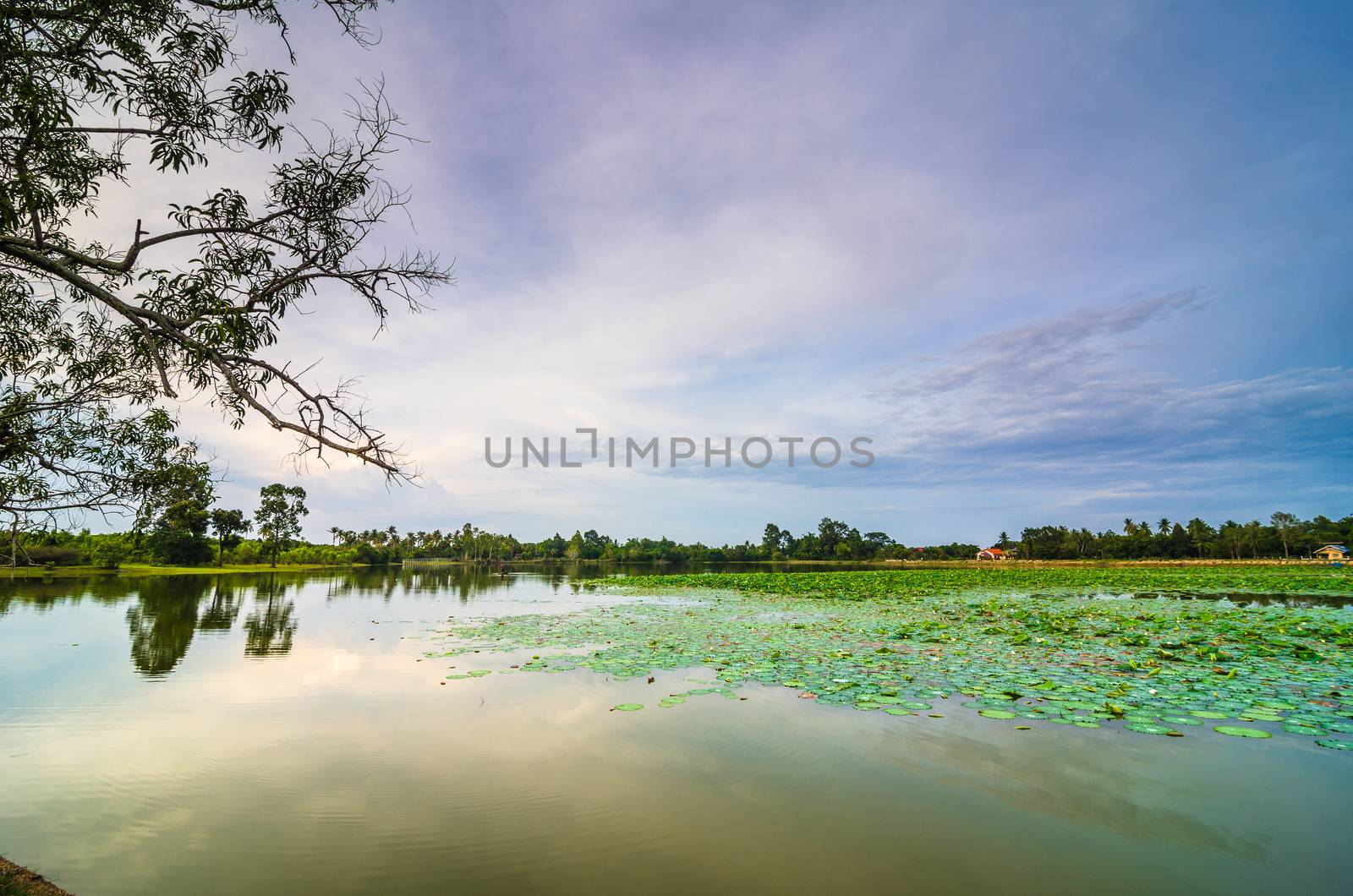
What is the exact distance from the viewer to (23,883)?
11.9 ft

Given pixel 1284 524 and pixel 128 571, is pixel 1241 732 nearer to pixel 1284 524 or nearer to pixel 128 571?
pixel 128 571

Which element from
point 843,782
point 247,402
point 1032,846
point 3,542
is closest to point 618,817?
point 843,782

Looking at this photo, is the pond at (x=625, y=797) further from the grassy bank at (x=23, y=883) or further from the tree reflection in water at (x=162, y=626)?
the tree reflection in water at (x=162, y=626)

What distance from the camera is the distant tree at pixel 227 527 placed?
57.0 meters

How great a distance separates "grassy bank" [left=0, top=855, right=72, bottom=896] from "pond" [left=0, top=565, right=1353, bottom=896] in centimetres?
16

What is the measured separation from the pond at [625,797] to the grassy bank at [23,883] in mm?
162

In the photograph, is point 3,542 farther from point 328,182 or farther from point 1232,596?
point 1232,596

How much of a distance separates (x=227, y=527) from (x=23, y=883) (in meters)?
70.0

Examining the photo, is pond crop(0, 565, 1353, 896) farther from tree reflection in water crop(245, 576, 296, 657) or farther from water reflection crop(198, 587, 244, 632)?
water reflection crop(198, 587, 244, 632)

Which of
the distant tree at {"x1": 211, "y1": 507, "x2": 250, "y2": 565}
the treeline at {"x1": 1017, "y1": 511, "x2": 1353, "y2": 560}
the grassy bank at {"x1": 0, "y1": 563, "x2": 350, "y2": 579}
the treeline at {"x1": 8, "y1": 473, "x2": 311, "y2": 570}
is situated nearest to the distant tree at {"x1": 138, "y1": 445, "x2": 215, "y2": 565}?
the treeline at {"x1": 8, "y1": 473, "x2": 311, "y2": 570}

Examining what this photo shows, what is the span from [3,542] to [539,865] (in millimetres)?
6595

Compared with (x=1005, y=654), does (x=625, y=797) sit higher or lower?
lower

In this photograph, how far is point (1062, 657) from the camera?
9891 millimetres

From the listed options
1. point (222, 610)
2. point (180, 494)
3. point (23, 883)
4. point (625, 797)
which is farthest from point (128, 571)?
point (625, 797)
